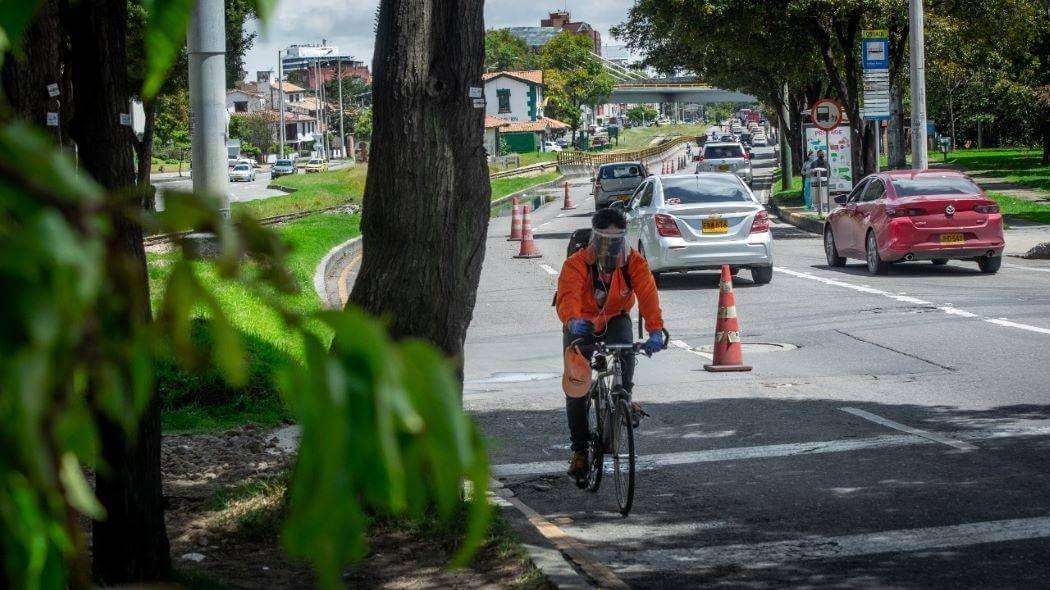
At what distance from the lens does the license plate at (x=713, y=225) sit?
2092cm

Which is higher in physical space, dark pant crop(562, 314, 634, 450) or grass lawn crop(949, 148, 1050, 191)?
grass lawn crop(949, 148, 1050, 191)

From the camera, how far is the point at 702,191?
2164 centimetres

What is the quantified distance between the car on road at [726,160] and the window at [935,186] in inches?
1330

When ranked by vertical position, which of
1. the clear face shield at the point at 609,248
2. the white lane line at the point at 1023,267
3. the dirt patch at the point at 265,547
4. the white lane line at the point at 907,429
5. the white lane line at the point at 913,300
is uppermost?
the clear face shield at the point at 609,248

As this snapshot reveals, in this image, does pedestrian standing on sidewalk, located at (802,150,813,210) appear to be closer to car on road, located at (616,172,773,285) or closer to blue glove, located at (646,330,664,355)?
car on road, located at (616,172,773,285)

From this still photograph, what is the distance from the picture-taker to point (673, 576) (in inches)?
269

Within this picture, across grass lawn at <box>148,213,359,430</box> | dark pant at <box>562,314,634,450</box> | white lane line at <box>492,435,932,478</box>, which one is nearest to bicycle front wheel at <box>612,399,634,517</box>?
dark pant at <box>562,314,634,450</box>

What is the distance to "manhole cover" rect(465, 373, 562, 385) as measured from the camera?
1349 cm

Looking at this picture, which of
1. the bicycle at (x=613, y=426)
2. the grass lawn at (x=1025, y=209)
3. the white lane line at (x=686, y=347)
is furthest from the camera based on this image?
the grass lawn at (x=1025, y=209)

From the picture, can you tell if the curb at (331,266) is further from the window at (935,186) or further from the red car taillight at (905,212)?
the window at (935,186)

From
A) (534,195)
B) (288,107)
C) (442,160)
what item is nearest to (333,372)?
(442,160)

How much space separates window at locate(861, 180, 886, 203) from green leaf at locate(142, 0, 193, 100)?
21.4 meters

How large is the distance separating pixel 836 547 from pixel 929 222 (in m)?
14.6

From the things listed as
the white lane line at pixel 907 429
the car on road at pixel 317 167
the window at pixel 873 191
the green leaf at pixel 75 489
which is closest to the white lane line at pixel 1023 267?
the window at pixel 873 191
